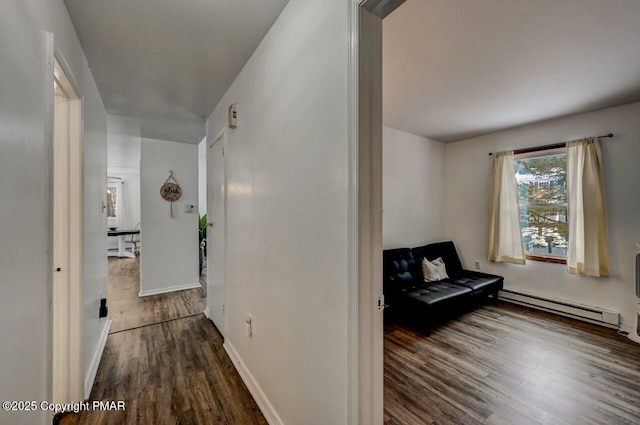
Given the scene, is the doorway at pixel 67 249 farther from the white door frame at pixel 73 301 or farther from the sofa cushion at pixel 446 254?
the sofa cushion at pixel 446 254

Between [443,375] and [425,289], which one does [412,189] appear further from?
[443,375]

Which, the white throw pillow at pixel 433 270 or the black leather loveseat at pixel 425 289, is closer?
the black leather loveseat at pixel 425 289

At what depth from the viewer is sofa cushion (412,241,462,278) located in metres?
3.78

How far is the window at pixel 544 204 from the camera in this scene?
10.8ft

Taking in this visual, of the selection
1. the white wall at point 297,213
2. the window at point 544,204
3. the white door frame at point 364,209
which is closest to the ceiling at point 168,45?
the white wall at point 297,213

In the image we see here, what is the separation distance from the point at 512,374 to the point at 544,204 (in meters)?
2.40

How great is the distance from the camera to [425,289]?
3.17 meters

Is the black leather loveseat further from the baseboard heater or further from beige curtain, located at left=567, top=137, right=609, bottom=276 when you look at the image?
beige curtain, located at left=567, top=137, right=609, bottom=276

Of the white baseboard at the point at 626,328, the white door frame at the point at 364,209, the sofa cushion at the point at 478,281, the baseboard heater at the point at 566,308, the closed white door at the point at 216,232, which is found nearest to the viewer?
the white door frame at the point at 364,209

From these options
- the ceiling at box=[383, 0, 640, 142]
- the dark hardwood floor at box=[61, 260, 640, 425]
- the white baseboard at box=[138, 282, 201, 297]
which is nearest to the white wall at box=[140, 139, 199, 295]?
the white baseboard at box=[138, 282, 201, 297]

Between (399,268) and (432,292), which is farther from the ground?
(399,268)

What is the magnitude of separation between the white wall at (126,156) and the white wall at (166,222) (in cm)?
40

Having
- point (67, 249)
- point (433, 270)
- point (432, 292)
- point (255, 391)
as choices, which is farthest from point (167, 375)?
point (433, 270)

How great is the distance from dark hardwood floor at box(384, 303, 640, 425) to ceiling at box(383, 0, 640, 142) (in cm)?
245
